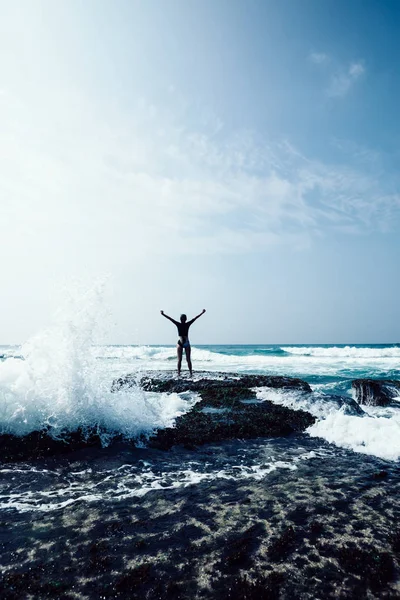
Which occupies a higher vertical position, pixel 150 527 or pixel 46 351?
pixel 46 351

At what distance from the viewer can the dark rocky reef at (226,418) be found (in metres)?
6.79

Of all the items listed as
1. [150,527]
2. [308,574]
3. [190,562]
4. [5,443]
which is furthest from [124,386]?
[308,574]

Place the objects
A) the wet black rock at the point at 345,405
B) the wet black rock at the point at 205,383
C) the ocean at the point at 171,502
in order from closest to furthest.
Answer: the ocean at the point at 171,502 → the wet black rock at the point at 345,405 → the wet black rock at the point at 205,383

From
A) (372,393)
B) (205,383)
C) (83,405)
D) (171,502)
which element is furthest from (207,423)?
(372,393)

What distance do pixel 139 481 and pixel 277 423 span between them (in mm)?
4040

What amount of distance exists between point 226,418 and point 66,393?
3665mm

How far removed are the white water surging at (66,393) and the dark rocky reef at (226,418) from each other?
0.60m

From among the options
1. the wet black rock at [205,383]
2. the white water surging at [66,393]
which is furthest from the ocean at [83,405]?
the wet black rock at [205,383]

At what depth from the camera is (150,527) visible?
339 centimetres

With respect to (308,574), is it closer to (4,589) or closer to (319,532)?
(319,532)

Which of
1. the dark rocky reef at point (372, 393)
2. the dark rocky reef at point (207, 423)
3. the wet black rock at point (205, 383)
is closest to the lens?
the dark rocky reef at point (207, 423)

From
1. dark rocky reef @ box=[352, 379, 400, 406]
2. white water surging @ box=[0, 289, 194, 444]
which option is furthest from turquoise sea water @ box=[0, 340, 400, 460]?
dark rocky reef @ box=[352, 379, 400, 406]

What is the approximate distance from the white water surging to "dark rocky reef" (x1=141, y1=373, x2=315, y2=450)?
1.96 feet

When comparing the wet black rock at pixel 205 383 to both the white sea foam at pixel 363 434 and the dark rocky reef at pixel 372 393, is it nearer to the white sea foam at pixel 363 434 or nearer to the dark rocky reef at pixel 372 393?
the dark rocky reef at pixel 372 393
